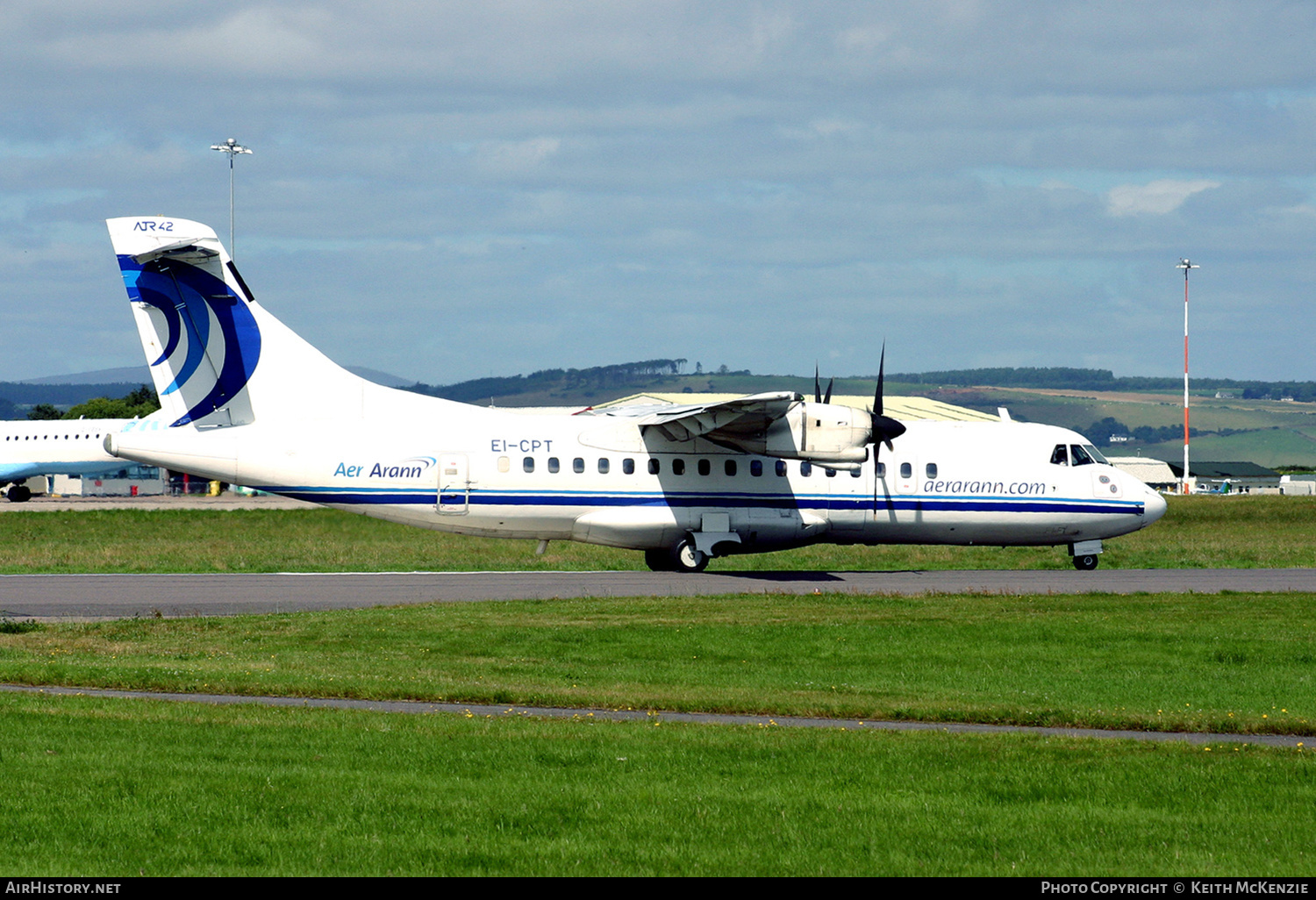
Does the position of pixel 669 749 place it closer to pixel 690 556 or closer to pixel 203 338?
pixel 690 556

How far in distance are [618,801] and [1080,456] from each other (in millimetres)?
26456

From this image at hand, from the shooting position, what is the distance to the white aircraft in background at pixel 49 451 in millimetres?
78562

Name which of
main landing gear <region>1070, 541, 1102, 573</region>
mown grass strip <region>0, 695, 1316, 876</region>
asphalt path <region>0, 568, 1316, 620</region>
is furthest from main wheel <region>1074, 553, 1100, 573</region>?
mown grass strip <region>0, 695, 1316, 876</region>

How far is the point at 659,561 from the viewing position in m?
33.8

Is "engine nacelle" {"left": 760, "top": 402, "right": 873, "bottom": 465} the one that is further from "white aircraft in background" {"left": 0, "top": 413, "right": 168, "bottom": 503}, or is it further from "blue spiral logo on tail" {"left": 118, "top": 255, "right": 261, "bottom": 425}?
"white aircraft in background" {"left": 0, "top": 413, "right": 168, "bottom": 503}

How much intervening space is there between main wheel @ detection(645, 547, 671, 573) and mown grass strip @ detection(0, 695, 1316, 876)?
20.4 meters

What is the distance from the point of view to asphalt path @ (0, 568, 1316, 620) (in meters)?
25.0

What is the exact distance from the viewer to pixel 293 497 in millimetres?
30266

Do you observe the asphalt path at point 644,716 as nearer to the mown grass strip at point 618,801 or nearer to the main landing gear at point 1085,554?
the mown grass strip at point 618,801

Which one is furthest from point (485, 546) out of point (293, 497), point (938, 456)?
point (938, 456)

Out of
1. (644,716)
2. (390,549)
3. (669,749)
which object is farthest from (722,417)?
(669,749)

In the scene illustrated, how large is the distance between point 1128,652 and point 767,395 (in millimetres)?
11144

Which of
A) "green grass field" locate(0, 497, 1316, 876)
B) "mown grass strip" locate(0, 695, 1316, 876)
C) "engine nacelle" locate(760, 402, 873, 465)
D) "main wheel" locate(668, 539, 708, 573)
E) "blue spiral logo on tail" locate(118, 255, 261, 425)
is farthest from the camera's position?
"main wheel" locate(668, 539, 708, 573)

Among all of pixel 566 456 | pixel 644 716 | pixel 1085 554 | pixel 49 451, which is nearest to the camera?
pixel 644 716
